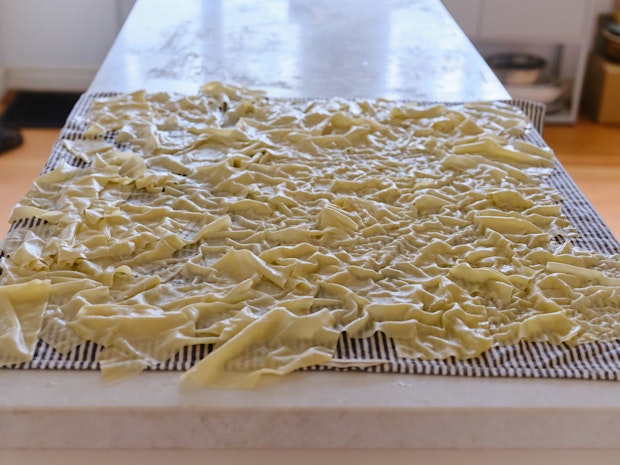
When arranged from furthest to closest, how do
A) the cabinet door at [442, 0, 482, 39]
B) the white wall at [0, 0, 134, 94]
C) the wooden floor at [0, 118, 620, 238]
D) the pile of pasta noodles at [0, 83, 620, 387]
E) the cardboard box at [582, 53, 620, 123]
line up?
the white wall at [0, 0, 134, 94] < the cardboard box at [582, 53, 620, 123] < the cabinet door at [442, 0, 482, 39] < the wooden floor at [0, 118, 620, 238] < the pile of pasta noodles at [0, 83, 620, 387]

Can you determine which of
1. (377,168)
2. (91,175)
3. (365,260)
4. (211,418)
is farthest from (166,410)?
(377,168)

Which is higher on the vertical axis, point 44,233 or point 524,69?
point 44,233

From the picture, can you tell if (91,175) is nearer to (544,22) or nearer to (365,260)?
(365,260)

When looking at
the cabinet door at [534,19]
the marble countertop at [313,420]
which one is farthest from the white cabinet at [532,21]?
the marble countertop at [313,420]

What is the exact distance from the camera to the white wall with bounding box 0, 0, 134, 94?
3861 millimetres

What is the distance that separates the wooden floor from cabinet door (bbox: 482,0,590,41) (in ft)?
1.45

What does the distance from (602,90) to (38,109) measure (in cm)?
256

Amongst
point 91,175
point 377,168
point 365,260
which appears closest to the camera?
point 365,260

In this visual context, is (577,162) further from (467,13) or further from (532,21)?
(467,13)

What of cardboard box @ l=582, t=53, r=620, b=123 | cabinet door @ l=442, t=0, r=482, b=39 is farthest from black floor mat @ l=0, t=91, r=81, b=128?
cardboard box @ l=582, t=53, r=620, b=123

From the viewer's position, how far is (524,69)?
3766 millimetres

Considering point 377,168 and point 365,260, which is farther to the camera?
point 377,168

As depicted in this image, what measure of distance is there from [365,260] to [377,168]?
37cm

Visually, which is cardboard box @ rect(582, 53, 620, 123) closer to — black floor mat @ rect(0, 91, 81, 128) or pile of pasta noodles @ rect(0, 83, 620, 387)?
pile of pasta noodles @ rect(0, 83, 620, 387)
